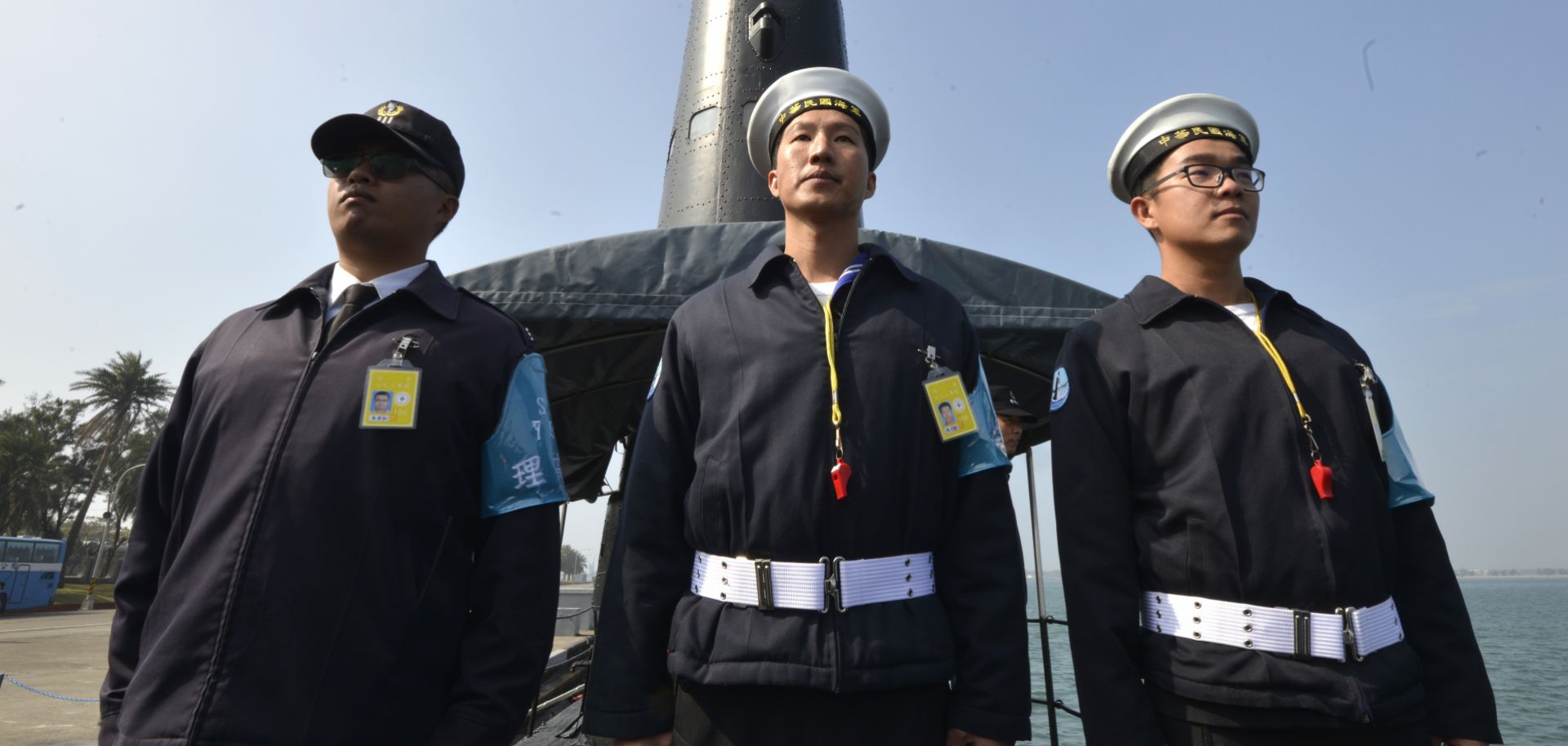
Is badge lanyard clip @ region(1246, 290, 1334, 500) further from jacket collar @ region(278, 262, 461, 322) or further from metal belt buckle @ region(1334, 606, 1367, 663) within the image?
jacket collar @ region(278, 262, 461, 322)

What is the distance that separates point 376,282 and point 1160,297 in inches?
81.3

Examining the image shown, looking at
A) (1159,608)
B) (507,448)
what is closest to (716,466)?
(507,448)

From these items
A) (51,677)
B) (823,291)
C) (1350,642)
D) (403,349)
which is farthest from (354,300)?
(51,677)

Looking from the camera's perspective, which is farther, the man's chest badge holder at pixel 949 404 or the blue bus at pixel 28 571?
the blue bus at pixel 28 571

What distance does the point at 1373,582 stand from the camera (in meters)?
2.02

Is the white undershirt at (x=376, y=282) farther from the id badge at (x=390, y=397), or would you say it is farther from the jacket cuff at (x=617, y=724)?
the jacket cuff at (x=617, y=724)

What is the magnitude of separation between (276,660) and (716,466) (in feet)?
3.20

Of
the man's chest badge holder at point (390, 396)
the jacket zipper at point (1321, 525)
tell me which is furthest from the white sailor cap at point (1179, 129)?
the man's chest badge holder at point (390, 396)

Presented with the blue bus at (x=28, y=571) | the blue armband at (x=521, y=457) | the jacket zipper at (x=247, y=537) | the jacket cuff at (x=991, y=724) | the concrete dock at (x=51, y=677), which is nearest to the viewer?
the jacket zipper at (x=247, y=537)

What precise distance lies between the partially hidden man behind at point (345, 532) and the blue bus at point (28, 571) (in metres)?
32.5

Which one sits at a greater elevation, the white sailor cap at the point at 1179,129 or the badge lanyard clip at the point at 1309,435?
the white sailor cap at the point at 1179,129

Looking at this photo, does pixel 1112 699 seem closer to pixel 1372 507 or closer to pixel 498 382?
pixel 1372 507

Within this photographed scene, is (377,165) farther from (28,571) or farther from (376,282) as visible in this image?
(28,571)

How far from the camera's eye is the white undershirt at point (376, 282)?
219cm
